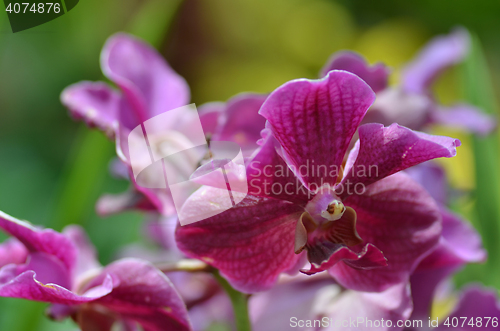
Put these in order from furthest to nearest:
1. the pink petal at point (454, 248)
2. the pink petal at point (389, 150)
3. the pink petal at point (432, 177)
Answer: the pink petal at point (432, 177) < the pink petal at point (454, 248) < the pink petal at point (389, 150)

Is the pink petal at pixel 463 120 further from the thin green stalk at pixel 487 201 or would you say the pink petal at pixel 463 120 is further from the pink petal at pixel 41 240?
the pink petal at pixel 41 240

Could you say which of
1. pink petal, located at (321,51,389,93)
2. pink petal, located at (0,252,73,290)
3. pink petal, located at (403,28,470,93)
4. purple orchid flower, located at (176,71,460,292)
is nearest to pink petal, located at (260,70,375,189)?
purple orchid flower, located at (176,71,460,292)

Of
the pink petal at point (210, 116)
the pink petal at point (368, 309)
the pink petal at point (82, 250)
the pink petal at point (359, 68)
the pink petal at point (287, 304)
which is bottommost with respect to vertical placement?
the pink petal at point (287, 304)

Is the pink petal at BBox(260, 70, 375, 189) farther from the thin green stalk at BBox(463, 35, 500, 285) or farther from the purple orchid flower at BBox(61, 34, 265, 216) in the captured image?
the thin green stalk at BBox(463, 35, 500, 285)

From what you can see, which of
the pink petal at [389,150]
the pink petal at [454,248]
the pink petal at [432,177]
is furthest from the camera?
the pink petal at [432,177]

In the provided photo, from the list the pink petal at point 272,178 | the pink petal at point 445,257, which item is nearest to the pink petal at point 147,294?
the pink petal at point 272,178

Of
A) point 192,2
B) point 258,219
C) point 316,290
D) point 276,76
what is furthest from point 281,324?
point 192,2

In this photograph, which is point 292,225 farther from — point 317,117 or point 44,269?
point 44,269
